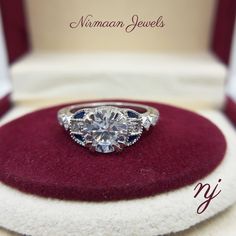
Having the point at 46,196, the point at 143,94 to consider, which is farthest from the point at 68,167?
the point at 143,94

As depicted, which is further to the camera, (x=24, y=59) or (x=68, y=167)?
(x=24, y=59)

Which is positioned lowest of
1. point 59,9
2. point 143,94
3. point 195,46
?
point 143,94

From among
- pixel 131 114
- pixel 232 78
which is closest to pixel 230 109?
pixel 232 78

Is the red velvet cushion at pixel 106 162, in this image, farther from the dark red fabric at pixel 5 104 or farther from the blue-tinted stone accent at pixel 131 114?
the dark red fabric at pixel 5 104

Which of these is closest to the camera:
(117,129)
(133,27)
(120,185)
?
(120,185)

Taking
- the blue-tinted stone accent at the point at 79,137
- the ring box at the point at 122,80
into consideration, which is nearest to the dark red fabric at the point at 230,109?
the ring box at the point at 122,80

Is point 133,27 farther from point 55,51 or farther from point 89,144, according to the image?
point 89,144
